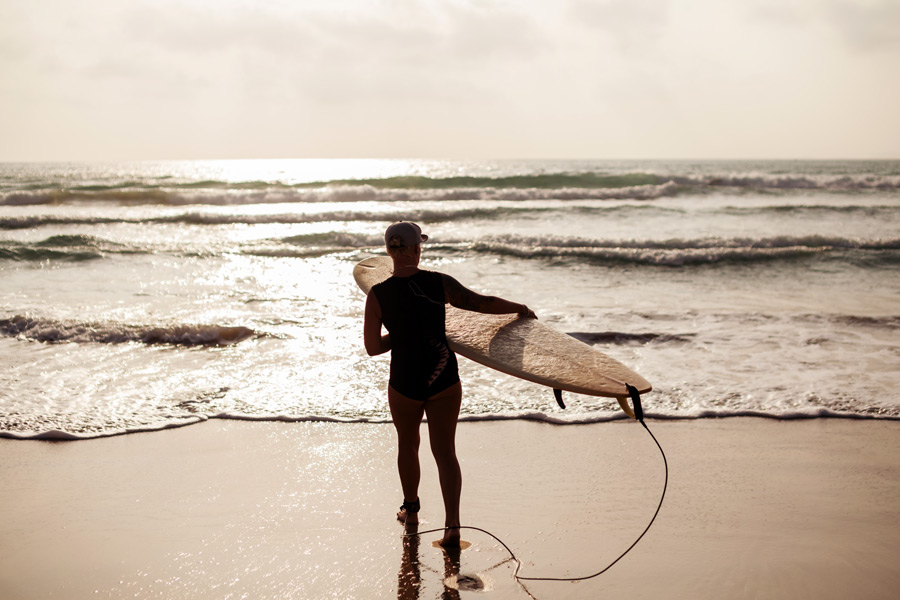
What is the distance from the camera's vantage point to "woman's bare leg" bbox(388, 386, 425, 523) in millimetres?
2906

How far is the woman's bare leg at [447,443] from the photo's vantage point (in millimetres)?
2883

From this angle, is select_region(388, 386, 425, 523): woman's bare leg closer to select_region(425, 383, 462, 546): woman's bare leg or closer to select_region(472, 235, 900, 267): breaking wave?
select_region(425, 383, 462, 546): woman's bare leg

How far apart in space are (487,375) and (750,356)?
2540 mm

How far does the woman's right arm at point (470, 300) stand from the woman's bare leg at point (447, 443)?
0.35m

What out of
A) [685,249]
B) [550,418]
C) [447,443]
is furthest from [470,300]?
[685,249]

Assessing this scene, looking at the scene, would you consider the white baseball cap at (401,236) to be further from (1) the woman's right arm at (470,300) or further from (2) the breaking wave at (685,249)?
(2) the breaking wave at (685,249)

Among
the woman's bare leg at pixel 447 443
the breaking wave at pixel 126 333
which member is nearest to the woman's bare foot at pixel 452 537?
A: the woman's bare leg at pixel 447 443

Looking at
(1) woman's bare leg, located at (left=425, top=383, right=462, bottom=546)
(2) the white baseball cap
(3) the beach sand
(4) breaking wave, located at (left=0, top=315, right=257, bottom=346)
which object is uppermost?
(2) the white baseball cap

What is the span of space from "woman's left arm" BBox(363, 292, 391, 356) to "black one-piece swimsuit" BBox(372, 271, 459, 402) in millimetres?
26

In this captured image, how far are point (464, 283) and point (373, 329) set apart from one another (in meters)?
7.79

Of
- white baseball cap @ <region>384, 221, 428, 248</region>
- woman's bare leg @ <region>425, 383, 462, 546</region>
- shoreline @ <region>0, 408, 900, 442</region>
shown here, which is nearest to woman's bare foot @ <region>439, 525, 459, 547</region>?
woman's bare leg @ <region>425, 383, 462, 546</region>

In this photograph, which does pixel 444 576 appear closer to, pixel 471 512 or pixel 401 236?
pixel 471 512

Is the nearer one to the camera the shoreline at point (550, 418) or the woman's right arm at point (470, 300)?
the woman's right arm at point (470, 300)

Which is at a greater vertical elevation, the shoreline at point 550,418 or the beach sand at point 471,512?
the shoreline at point 550,418
